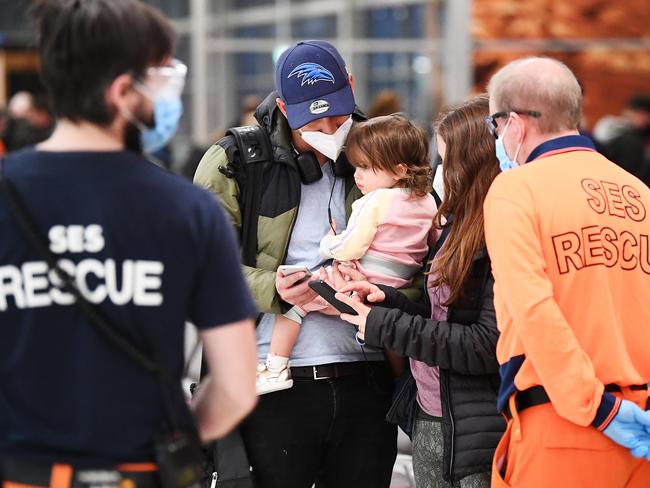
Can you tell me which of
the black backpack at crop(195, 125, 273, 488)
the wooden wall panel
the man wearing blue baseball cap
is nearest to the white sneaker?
the man wearing blue baseball cap

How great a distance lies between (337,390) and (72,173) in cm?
148

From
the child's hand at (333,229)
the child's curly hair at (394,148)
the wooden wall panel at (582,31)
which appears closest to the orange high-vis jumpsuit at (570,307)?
the child's curly hair at (394,148)

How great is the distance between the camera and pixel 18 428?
1.86m

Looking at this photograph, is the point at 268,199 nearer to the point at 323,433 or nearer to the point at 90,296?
the point at 323,433

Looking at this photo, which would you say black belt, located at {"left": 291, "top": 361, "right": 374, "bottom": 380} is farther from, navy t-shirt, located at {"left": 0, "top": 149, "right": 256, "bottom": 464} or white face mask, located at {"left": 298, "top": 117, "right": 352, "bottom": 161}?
navy t-shirt, located at {"left": 0, "top": 149, "right": 256, "bottom": 464}

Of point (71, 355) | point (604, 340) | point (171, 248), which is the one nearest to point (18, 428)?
point (71, 355)

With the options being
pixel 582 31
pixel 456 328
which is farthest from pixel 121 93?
pixel 582 31

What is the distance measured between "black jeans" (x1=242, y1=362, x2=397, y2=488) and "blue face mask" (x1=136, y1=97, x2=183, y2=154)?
1.27m

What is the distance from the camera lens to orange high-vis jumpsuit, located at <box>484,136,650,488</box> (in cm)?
235

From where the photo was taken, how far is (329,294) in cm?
291

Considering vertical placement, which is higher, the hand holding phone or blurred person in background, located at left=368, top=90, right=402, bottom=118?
blurred person in background, located at left=368, top=90, right=402, bottom=118

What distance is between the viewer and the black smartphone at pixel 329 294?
2.90 metres

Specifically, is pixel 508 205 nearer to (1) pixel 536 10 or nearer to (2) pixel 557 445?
(2) pixel 557 445

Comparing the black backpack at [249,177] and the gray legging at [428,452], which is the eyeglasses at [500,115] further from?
the gray legging at [428,452]
